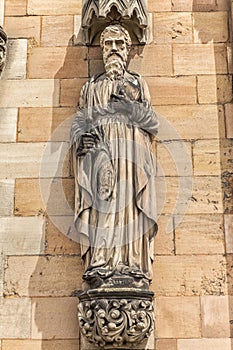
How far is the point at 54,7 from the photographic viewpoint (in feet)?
19.5

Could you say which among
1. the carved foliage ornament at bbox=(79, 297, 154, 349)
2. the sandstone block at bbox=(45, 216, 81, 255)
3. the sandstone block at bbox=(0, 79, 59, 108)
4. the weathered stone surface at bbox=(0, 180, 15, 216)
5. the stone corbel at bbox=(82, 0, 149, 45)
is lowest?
the carved foliage ornament at bbox=(79, 297, 154, 349)

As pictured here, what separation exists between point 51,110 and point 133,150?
925 millimetres

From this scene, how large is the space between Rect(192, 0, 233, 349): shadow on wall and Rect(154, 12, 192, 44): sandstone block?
7 cm

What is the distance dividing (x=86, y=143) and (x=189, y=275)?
4.08 ft

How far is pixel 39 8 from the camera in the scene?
595 centimetres

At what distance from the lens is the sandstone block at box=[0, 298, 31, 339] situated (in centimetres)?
490

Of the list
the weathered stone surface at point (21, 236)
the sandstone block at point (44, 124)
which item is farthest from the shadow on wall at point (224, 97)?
the weathered stone surface at point (21, 236)

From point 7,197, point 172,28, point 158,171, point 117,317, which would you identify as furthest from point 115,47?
point 117,317

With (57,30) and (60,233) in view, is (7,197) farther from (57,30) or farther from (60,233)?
(57,30)

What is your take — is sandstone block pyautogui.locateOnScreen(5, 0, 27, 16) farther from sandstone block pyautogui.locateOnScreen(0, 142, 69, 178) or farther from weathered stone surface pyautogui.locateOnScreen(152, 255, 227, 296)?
weathered stone surface pyautogui.locateOnScreen(152, 255, 227, 296)

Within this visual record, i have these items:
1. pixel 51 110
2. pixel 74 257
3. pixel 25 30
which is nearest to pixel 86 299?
pixel 74 257

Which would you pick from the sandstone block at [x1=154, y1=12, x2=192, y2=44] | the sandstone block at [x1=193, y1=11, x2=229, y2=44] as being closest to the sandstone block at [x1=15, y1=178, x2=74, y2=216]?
the sandstone block at [x1=154, y1=12, x2=192, y2=44]

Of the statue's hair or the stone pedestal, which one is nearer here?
the stone pedestal

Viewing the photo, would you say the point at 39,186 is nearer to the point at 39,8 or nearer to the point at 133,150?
the point at 133,150
